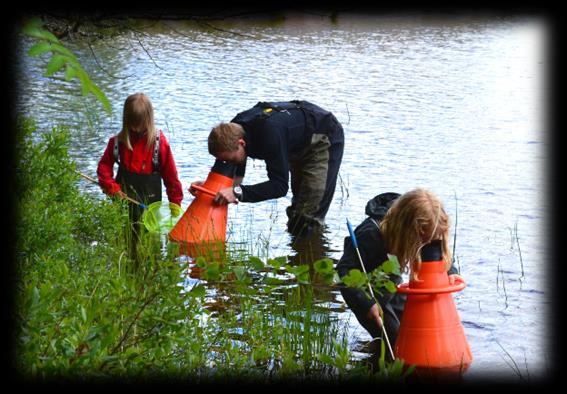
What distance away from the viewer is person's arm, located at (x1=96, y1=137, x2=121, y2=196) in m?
6.35

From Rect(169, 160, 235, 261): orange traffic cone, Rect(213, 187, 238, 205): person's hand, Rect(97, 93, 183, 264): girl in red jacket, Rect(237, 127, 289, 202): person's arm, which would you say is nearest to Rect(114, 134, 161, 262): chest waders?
Rect(97, 93, 183, 264): girl in red jacket

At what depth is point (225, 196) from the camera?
625 cm

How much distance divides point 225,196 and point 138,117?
28.1 inches

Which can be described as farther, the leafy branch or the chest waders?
the chest waders

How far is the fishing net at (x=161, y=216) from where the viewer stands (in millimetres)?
6230

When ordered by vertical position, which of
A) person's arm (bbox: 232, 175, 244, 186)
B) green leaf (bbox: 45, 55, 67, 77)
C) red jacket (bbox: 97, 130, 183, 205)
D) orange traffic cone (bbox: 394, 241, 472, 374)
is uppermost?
green leaf (bbox: 45, 55, 67, 77)

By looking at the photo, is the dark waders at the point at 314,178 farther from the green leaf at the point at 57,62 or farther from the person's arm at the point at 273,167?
the green leaf at the point at 57,62

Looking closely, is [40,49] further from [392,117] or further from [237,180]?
[392,117]

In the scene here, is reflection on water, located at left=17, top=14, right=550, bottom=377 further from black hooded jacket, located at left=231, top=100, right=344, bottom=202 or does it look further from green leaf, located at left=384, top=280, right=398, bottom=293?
green leaf, located at left=384, top=280, right=398, bottom=293

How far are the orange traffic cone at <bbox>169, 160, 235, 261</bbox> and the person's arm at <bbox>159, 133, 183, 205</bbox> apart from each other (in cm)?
23

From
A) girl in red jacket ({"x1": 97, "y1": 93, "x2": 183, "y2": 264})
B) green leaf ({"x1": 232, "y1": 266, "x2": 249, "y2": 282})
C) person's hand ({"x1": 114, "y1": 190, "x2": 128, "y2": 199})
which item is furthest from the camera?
girl in red jacket ({"x1": 97, "y1": 93, "x2": 183, "y2": 264})

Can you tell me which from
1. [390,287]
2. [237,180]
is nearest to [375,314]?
[390,287]

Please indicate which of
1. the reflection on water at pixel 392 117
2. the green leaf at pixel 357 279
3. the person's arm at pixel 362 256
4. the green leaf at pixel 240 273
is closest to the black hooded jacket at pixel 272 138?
the reflection on water at pixel 392 117

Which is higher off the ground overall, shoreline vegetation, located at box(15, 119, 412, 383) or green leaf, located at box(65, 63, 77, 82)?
green leaf, located at box(65, 63, 77, 82)
